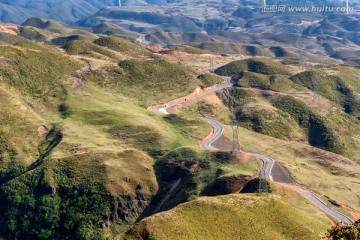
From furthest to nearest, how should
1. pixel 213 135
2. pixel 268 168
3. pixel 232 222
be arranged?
pixel 213 135 < pixel 268 168 < pixel 232 222

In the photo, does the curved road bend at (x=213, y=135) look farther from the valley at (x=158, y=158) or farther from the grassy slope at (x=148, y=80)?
the grassy slope at (x=148, y=80)

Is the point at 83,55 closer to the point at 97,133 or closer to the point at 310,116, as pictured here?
the point at 97,133

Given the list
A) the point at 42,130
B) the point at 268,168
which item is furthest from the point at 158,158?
the point at 42,130

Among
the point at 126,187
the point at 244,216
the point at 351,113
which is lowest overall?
the point at 351,113

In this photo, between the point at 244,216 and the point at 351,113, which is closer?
the point at 244,216

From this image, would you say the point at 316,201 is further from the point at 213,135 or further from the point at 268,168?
the point at 213,135

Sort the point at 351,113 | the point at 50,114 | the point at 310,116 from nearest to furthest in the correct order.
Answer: the point at 50,114 → the point at 310,116 → the point at 351,113

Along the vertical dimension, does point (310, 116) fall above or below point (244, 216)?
below

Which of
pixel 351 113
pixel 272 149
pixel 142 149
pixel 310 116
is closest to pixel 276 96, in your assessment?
pixel 310 116

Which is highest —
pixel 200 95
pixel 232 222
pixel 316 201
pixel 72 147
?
pixel 232 222
